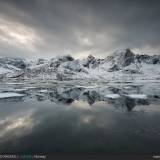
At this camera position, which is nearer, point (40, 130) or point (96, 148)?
point (96, 148)

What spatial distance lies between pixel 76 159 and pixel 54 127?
6446 mm

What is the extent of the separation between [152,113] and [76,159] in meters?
12.6

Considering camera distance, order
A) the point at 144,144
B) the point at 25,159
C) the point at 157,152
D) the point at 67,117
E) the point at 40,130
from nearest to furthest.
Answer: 1. the point at 25,159
2. the point at 157,152
3. the point at 144,144
4. the point at 40,130
5. the point at 67,117

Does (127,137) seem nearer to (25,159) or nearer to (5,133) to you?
(25,159)

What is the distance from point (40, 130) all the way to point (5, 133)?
2.27 metres

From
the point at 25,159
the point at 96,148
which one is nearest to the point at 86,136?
the point at 96,148

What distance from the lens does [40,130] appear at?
13070mm

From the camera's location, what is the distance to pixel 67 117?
674 inches

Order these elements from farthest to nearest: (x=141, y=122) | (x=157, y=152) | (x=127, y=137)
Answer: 1. (x=141, y=122)
2. (x=127, y=137)
3. (x=157, y=152)

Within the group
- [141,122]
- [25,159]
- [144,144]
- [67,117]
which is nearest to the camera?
[25,159]

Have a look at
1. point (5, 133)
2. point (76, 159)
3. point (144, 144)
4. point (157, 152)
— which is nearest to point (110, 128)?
point (144, 144)

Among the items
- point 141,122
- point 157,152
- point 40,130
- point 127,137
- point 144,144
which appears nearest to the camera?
point 157,152

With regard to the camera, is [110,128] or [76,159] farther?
[110,128]

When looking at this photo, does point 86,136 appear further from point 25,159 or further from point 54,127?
point 25,159
